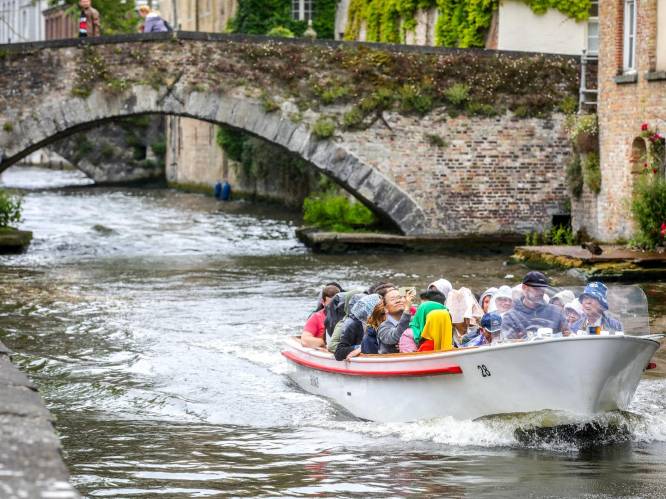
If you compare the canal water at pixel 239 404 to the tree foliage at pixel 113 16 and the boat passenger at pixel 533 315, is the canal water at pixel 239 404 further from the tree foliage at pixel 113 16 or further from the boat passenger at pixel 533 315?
the tree foliage at pixel 113 16

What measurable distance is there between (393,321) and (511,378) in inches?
59.9

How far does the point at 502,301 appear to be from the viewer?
1058 cm

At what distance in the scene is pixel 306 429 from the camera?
1064cm

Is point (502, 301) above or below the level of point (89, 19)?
below

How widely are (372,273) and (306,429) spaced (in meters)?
10.2

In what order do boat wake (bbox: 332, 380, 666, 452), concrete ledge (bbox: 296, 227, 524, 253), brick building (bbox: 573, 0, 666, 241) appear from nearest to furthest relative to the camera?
boat wake (bbox: 332, 380, 666, 452) → brick building (bbox: 573, 0, 666, 241) → concrete ledge (bbox: 296, 227, 524, 253)

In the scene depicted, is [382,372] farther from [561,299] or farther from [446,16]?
[446,16]

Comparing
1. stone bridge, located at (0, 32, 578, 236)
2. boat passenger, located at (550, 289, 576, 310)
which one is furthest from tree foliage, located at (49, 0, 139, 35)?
boat passenger, located at (550, 289, 576, 310)

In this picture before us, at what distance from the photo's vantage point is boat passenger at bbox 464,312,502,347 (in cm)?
1048

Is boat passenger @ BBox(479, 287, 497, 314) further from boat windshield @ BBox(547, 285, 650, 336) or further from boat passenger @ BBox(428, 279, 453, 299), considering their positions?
boat windshield @ BBox(547, 285, 650, 336)

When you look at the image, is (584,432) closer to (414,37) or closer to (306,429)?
(306,429)

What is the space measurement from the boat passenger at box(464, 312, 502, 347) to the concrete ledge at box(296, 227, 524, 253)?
1325 centimetres

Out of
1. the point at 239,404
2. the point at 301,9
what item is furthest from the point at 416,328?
the point at 301,9

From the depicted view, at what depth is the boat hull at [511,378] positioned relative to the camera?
9469 millimetres
